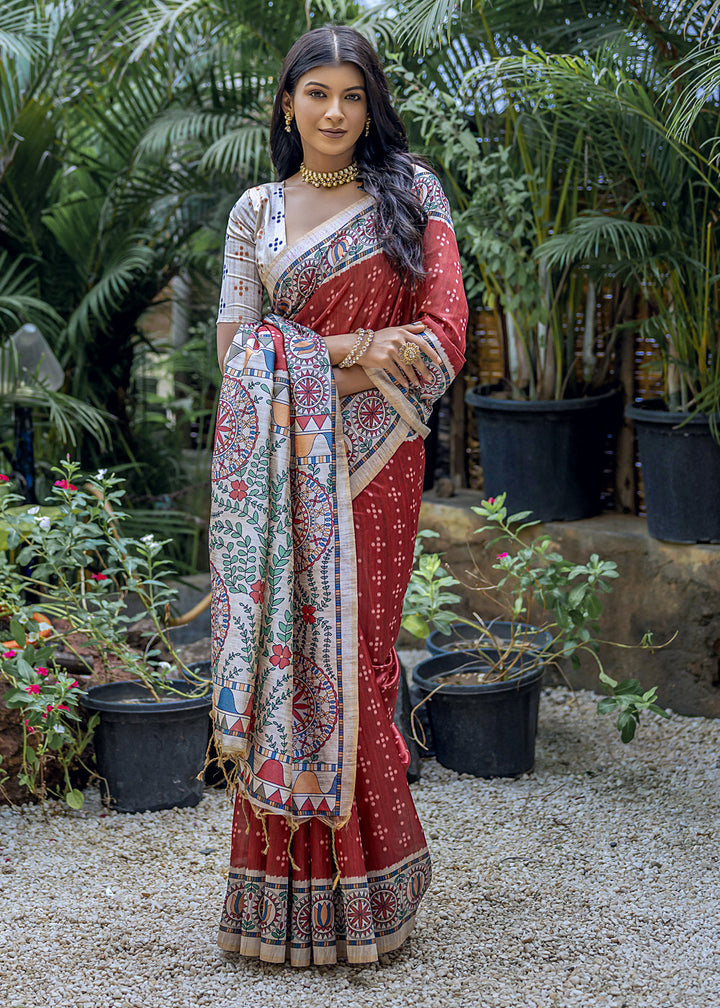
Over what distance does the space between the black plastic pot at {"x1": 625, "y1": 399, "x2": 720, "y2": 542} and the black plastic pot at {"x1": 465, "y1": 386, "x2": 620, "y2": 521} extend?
11.1 inches

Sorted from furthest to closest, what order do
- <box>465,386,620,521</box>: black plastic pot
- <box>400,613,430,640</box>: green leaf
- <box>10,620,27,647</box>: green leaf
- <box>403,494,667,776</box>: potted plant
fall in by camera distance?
1. <box>465,386,620,521</box>: black plastic pot
2. <box>400,613,430,640</box>: green leaf
3. <box>403,494,667,776</box>: potted plant
4. <box>10,620,27,647</box>: green leaf

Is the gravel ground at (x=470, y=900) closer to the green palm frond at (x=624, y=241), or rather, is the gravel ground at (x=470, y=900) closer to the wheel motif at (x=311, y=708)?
the wheel motif at (x=311, y=708)

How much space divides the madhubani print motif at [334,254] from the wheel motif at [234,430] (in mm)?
267

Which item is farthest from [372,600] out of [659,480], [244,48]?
[244,48]

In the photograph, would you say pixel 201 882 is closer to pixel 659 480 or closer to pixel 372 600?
pixel 372 600

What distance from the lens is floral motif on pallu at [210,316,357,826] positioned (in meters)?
2.29

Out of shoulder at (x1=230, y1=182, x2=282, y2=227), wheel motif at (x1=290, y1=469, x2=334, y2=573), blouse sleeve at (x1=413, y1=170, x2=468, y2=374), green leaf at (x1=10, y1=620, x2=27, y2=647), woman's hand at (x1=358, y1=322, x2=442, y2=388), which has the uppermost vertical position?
shoulder at (x1=230, y1=182, x2=282, y2=227)

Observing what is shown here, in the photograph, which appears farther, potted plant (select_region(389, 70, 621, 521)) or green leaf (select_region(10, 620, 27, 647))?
potted plant (select_region(389, 70, 621, 521))

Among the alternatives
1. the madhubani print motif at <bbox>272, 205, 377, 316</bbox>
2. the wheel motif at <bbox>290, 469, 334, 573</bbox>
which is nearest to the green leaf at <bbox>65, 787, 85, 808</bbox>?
the wheel motif at <bbox>290, 469, 334, 573</bbox>

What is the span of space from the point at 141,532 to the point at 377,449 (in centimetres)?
273

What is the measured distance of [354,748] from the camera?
2.35 m

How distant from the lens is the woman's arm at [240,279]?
2377mm

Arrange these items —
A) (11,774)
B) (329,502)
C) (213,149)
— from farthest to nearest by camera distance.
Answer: (213,149) → (11,774) → (329,502)

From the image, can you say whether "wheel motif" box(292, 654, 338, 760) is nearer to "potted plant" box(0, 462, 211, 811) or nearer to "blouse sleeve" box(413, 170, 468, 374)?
"blouse sleeve" box(413, 170, 468, 374)
